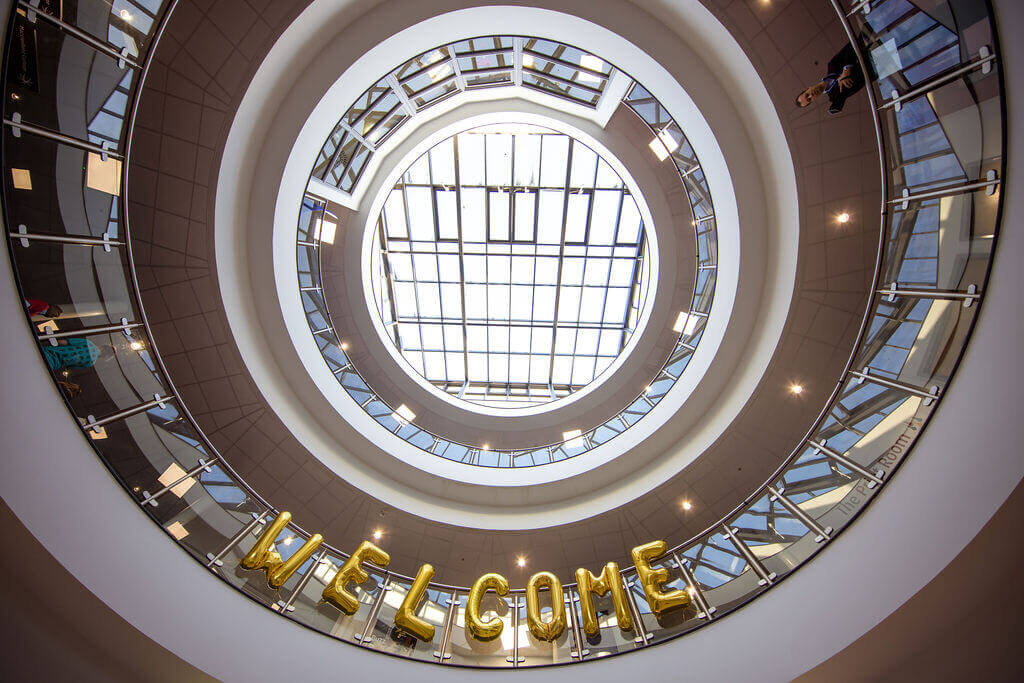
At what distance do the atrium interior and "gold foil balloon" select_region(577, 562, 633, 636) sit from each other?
0.06 m

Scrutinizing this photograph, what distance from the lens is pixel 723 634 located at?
725cm

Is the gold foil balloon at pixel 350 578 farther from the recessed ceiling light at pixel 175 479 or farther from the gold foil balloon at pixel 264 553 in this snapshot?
the recessed ceiling light at pixel 175 479

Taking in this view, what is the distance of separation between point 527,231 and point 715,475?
30.4ft

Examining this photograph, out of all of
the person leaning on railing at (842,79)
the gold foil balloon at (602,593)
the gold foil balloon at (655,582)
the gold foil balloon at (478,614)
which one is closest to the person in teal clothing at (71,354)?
the gold foil balloon at (478,614)

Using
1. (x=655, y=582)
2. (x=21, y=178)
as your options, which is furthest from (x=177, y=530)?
(x=655, y=582)

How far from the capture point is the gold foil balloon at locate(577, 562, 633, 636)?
8164 millimetres

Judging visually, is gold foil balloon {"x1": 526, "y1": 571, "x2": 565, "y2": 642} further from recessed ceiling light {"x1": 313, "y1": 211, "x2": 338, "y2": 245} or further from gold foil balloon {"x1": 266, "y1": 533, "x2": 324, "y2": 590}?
recessed ceiling light {"x1": 313, "y1": 211, "x2": 338, "y2": 245}

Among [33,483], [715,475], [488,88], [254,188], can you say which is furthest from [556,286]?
[33,483]

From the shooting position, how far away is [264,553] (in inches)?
315

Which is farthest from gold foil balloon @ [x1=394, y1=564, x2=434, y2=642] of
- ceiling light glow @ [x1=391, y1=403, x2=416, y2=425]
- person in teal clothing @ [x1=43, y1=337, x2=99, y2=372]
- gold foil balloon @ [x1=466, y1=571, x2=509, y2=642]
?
person in teal clothing @ [x1=43, y1=337, x2=99, y2=372]

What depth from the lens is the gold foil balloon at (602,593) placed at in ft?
26.8

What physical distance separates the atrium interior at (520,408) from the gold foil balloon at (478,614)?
0.12m

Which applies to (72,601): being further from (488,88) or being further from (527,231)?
(527,231)

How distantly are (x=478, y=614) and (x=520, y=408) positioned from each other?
20.9 ft
